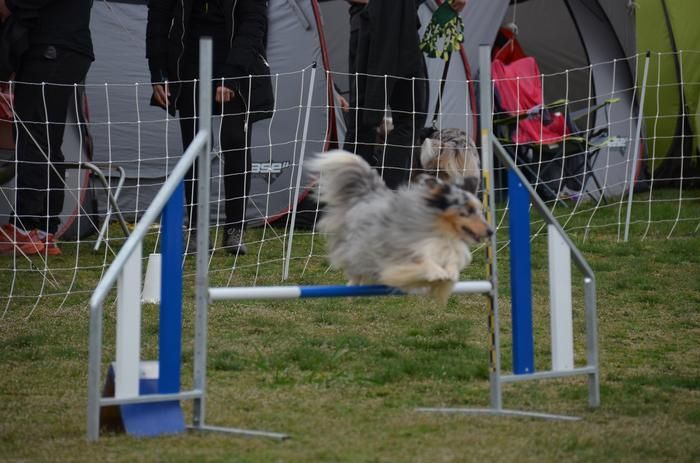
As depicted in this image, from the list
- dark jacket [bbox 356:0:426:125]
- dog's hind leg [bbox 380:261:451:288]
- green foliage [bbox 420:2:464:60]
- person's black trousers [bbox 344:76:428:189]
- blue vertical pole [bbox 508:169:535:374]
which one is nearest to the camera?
dog's hind leg [bbox 380:261:451:288]

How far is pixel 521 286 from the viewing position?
3738 mm

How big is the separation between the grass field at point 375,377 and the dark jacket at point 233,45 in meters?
1.03

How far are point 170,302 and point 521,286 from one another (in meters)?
1.21

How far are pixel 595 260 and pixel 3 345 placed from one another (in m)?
3.63

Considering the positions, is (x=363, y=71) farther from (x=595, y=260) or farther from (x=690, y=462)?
(x=690, y=462)

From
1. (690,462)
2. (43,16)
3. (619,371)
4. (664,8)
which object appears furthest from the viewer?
(664,8)

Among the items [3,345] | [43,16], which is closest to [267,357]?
[3,345]

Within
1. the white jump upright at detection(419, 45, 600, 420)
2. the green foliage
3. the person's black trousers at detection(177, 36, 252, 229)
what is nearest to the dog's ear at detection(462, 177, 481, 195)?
the white jump upright at detection(419, 45, 600, 420)

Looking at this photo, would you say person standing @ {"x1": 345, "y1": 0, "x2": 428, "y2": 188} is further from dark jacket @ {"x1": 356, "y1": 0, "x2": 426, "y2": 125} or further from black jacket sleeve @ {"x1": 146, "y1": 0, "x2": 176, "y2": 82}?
black jacket sleeve @ {"x1": 146, "y1": 0, "x2": 176, "y2": 82}

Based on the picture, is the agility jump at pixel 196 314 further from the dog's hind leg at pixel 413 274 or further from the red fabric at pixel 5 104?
the red fabric at pixel 5 104

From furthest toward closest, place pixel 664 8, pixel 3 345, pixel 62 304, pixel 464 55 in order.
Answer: pixel 664 8, pixel 464 55, pixel 62 304, pixel 3 345

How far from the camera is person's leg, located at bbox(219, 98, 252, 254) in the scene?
21.3 ft

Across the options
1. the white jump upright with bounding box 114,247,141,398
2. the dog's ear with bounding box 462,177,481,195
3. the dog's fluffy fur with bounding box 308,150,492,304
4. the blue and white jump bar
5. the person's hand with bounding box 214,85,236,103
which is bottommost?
the white jump upright with bounding box 114,247,141,398

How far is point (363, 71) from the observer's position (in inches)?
281
